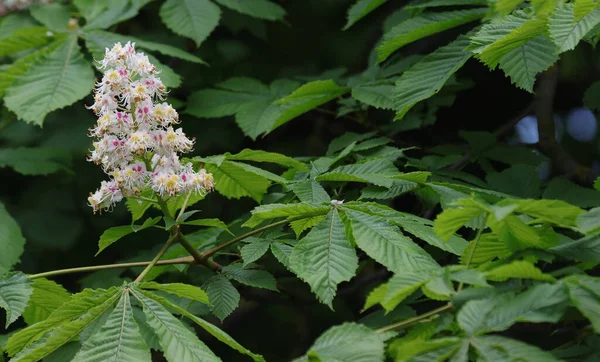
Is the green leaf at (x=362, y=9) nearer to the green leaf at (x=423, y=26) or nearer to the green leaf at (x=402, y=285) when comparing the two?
the green leaf at (x=423, y=26)

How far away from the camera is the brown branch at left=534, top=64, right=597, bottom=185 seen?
2344 mm

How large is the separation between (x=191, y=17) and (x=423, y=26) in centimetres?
101

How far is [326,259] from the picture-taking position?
1.41 metres

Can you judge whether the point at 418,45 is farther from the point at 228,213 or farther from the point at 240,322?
the point at 240,322

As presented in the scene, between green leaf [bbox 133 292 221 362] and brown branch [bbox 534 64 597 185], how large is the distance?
149cm

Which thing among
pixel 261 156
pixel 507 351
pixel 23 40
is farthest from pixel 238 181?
pixel 23 40

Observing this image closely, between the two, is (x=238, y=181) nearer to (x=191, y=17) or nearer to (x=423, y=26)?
(x=423, y=26)

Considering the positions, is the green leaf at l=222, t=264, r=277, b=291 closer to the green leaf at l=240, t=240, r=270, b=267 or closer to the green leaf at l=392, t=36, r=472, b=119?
the green leaf at l=240, t=240, r=270, b=267

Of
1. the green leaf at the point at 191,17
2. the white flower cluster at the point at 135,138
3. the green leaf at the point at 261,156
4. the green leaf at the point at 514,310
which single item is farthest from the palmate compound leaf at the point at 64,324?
the green leaf at the point at 191,17

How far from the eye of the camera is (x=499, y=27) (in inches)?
65.8

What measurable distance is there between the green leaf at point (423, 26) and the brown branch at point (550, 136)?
2.22ft

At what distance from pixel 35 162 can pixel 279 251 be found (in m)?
1.49

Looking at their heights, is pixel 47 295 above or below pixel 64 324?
below

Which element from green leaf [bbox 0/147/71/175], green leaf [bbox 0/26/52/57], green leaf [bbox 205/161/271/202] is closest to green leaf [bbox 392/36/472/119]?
green leaf [bbox 205/161/271/202]
